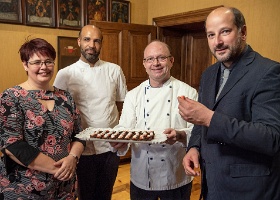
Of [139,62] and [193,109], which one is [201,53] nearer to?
[139,62]

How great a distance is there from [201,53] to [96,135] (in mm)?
3998

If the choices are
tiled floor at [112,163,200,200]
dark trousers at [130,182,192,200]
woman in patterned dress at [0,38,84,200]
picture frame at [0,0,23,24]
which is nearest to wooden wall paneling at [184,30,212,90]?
tiled floor at [112,163,200,200]

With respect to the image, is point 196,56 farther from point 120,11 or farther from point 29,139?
point 29,139

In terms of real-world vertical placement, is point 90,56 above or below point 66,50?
below

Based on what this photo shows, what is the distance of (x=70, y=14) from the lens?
402 cm

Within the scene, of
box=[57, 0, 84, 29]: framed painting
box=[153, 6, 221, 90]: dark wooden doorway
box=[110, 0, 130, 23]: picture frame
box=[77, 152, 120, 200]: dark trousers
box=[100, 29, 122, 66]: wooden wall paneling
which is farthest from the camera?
box=[153, 6, 221, 90]: dark wooden doorway

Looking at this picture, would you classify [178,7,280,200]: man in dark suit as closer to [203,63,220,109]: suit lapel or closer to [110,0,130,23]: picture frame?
[203,63,220,109]: suit lapel

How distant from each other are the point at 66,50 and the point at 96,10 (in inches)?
33.9

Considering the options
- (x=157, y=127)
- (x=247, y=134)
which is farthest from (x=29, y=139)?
(x=247, y=134)

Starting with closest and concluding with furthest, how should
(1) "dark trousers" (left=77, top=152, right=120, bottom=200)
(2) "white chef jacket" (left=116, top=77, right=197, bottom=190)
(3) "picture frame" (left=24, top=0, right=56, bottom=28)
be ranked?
(2) "white chef jacket" (left=116, top=77, right=197, bottom=190) < (1) "dark trousers" (left=77, top=152, right=120, bottom=200) < (3) "picture frame" (left=24, top=0, right=56, bottom=28)

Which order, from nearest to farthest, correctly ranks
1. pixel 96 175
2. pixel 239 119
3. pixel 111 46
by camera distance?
1. pixel 239 119
2. pixel 96 175
3. pixel 111 46

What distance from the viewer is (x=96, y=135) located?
174cm

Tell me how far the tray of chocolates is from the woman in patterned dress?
0.15 meters

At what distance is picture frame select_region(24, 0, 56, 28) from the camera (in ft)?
11.9
